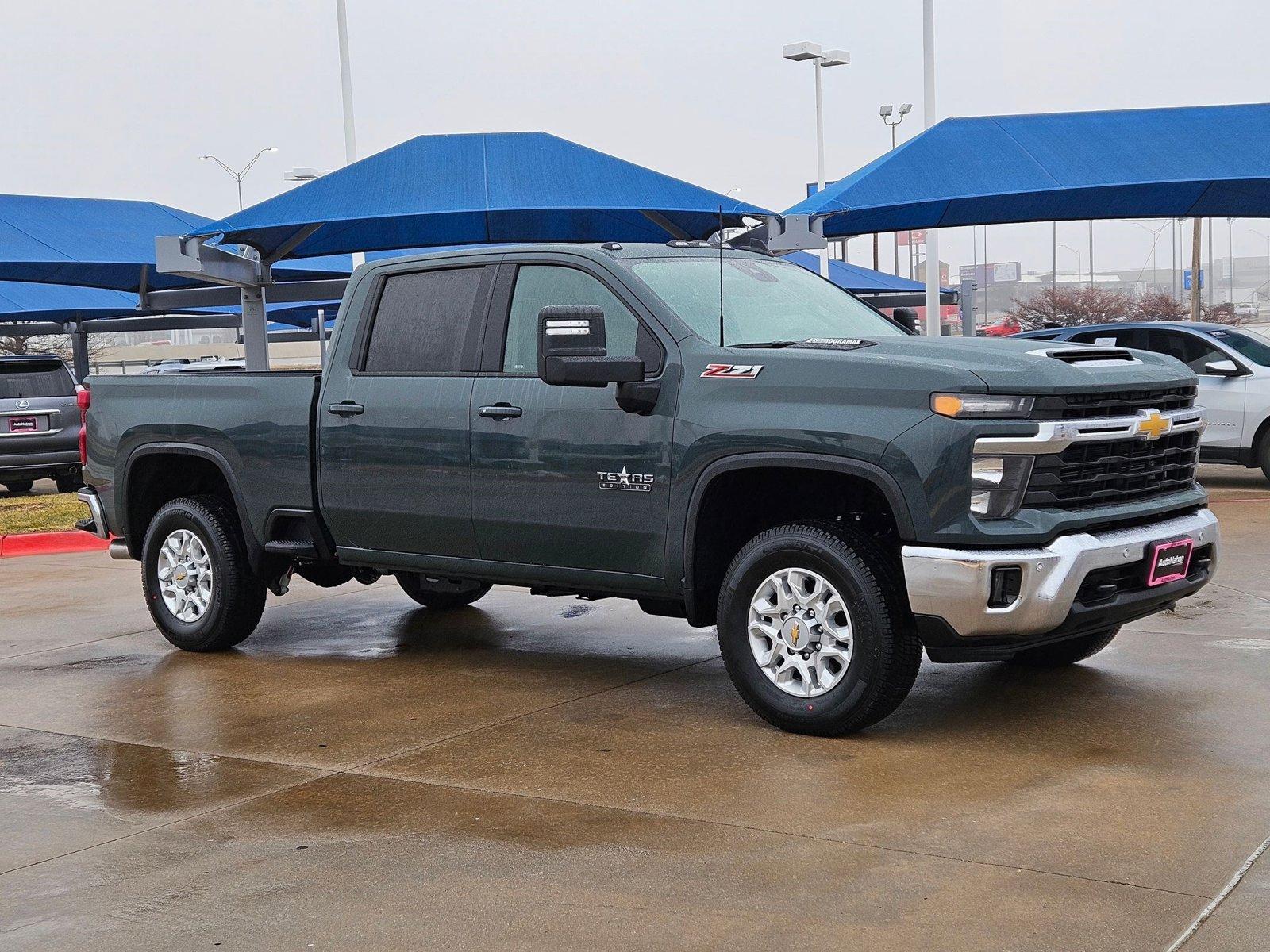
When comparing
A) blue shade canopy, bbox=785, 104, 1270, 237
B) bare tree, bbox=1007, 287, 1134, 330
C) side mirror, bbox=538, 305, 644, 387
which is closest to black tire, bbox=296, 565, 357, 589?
side mirror, bbox=538, 305, 644, 387

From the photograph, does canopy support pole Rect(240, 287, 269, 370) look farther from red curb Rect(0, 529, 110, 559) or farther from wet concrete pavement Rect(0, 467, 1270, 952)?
wet concrete pavement Rect(0, 467, 1270, 952)

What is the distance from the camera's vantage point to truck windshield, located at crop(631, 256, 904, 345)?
6496 millimetres

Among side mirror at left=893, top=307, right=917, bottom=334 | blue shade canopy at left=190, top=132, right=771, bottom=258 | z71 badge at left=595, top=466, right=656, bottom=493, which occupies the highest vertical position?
blue shade canopy at left=190, top=132, right=771, bottom=258

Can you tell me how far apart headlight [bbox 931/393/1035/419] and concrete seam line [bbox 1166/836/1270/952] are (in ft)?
5.49

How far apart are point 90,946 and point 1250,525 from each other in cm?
1000

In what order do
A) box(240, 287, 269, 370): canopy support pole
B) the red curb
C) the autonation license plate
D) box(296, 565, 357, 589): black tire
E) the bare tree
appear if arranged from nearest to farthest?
the autonation license plate → box(296, 565, 357, 589): black tire → the red curb → box(240, 287, 269, 370): canopy support pole → the bare tree

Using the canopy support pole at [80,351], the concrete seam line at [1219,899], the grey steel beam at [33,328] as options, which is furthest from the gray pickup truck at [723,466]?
the grey steel beam at [33,328]

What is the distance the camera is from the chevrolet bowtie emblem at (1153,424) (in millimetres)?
5828

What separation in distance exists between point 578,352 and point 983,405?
5.29 feet

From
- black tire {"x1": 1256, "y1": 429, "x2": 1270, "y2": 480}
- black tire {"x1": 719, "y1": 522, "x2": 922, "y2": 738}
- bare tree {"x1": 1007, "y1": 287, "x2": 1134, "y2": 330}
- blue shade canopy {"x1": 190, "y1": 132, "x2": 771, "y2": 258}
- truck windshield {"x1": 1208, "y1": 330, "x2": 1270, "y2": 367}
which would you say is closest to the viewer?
black tire {"x1": 719, "y1": 522, "x2": 922, "y2": 738}

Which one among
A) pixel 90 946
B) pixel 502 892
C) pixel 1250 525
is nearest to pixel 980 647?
pixel 502 892

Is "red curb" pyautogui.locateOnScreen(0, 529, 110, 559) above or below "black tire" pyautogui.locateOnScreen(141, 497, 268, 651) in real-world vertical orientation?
below

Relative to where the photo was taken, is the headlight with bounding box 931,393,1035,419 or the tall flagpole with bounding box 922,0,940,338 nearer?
the headlight with bounding box 931,393,1035,419

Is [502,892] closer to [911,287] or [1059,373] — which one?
[1059,373]
